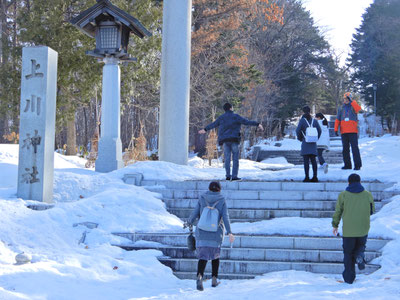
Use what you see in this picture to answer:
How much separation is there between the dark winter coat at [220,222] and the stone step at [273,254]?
117 cm

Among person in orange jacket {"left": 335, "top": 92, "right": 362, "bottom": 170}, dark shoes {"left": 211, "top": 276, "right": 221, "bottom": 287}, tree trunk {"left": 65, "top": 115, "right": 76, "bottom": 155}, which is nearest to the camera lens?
dark shoes {"left": 211, "top": 276, "right": 221, "bottom": 287}

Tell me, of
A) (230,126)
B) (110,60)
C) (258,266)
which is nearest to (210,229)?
(258,266)

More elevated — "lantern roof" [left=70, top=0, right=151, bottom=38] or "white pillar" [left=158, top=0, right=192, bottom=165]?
"lantern roof" [left=70, top=0, right=151, bottom=38]

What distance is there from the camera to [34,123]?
8672 mm

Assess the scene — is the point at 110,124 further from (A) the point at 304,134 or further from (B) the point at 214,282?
(B) the point at 214,282

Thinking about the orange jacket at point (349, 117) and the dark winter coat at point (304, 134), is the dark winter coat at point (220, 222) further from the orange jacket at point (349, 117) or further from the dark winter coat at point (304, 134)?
the orange jacket at point (349, 117)

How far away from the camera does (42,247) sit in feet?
22.5

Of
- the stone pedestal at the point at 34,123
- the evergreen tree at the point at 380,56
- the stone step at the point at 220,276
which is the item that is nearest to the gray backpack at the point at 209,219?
the stone step at the point at 220,276

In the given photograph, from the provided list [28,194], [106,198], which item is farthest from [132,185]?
[28,194]

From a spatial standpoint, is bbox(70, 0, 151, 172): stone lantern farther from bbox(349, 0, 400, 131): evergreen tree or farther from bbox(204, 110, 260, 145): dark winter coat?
bbox(349, 0, 400, 131): evergreen tree

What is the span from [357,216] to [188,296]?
230 centimetres

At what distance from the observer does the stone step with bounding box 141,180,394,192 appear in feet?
30.7

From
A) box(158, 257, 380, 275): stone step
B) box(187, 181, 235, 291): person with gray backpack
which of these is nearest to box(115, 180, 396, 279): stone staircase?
box(158, 257, 380, 275): stone step

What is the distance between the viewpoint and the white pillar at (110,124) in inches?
482
